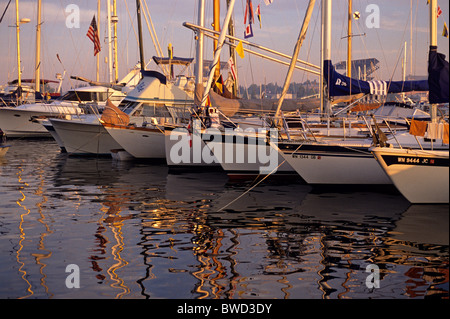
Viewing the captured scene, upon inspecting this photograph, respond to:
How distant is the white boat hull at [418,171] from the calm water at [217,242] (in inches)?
13.6

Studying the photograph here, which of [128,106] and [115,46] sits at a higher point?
[115,46]

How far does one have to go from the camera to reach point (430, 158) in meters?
13.9

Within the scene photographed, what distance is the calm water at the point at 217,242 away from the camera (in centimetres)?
904

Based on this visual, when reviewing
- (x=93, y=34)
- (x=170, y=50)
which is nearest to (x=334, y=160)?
(x=170, y=50)

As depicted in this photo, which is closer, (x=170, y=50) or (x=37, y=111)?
(x=170, y=50)

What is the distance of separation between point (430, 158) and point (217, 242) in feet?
17.9

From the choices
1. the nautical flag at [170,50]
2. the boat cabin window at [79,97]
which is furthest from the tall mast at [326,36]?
the boat cabin window at [79,97]

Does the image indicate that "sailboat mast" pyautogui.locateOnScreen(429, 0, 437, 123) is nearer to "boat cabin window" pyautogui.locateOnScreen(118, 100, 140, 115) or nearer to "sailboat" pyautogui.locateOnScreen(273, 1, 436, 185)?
"sailboat" pyautogui.locateOnScreen(273, 1, 436, 185)

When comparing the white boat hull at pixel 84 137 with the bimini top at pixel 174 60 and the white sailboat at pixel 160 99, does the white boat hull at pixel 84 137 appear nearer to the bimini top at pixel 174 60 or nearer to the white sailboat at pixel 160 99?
the white sailboat at pixel 160 99

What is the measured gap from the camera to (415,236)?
1225cm

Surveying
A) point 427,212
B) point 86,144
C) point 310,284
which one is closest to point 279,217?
point 427,212

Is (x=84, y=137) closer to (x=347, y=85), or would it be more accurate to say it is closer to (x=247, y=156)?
(x=247, y=156)

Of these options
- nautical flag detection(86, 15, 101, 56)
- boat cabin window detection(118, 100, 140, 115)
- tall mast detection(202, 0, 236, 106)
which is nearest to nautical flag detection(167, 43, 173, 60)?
Result: nautical flag detection(86, 15, 101, 56)

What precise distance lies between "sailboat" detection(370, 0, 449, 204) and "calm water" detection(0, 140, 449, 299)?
467 millimetres
